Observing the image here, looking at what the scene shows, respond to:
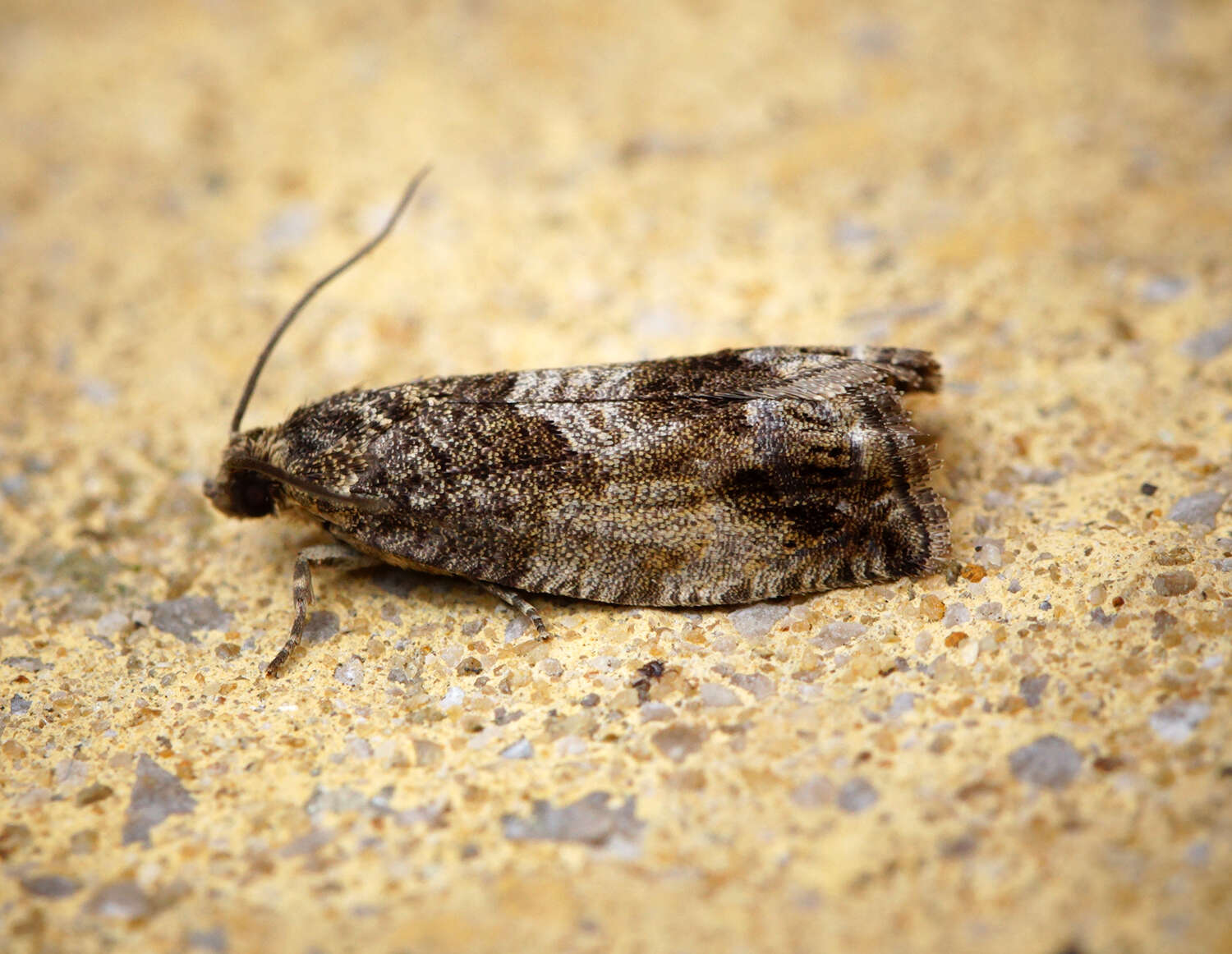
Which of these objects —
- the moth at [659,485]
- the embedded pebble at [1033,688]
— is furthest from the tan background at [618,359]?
the moth at [659,485]

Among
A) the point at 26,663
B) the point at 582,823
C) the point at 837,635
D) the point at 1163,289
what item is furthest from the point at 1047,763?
the point at 26,663

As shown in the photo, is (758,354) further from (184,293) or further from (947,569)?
(184,293)

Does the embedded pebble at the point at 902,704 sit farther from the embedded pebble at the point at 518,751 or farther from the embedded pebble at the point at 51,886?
the embedded pebble at the point at 51,886

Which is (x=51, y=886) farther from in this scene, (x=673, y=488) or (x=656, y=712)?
(x=673, y=488)

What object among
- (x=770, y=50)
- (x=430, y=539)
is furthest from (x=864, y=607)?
(x=770, y=50)

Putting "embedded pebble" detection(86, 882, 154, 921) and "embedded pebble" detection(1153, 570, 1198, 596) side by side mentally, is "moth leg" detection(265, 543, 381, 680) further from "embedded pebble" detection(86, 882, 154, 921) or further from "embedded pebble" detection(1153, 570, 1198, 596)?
"embedded pebble" detection(1153, 570, 1198, 596)

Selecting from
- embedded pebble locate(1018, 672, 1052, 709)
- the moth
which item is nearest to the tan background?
embedded pebble locate(1018, 672, 1052, 709)
